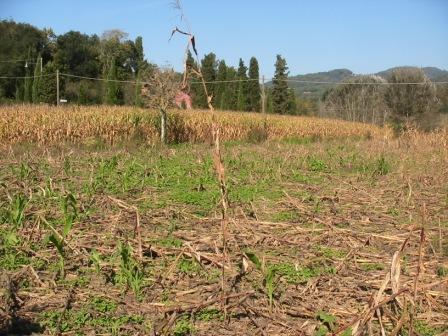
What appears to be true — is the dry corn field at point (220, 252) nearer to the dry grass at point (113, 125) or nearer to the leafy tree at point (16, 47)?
the dry grass at point (113, 125)

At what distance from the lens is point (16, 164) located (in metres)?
8.24

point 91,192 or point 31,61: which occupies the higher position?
point 31,61

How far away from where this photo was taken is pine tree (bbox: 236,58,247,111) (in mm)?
36688

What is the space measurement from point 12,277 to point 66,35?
49482 mm

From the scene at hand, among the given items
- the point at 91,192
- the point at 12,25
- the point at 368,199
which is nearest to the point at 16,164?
the point at 91,192

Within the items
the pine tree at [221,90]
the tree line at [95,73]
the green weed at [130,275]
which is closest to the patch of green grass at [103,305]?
the green weed at [130,275]

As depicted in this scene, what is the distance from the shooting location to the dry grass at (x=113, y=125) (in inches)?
517

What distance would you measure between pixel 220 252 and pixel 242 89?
3436 cm

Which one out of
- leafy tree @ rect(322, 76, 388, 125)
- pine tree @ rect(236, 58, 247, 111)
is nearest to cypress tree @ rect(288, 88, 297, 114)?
leafy tree @ rect(322, 76, 388, 125)

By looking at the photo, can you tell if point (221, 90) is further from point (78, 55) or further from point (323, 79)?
point (323, 79)

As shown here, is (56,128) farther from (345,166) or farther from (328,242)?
(328,242)

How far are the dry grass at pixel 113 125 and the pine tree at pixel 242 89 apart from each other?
571 inches

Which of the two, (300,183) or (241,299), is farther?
(300,183)

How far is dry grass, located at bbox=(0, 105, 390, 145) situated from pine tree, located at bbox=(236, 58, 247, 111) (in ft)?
47.6
